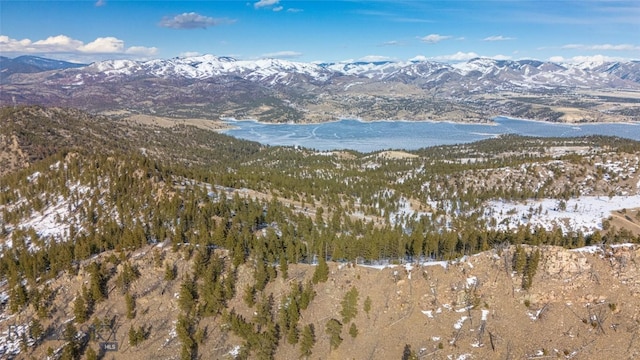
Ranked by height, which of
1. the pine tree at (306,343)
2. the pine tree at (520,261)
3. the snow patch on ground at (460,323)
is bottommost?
the pine tree at (306,343)

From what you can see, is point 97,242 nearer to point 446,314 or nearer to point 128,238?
point 128,238

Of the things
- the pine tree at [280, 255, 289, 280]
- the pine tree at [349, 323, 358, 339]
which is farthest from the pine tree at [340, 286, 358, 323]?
the pine tree at [280, 255, 289, 280]

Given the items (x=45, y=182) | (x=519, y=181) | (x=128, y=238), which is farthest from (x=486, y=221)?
(x=45, y=182)

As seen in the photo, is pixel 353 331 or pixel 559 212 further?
pixel 559 212

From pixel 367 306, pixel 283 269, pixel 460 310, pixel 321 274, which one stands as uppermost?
pixel 321 274

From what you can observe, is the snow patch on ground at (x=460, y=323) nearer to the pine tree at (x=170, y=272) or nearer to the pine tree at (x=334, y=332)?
the pine tree at (x=334, y=332)

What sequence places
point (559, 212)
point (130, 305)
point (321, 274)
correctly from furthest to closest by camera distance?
point (559, 212), point (321, 274), point (130, 305)

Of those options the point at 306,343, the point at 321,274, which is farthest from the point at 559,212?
the point at 306,343

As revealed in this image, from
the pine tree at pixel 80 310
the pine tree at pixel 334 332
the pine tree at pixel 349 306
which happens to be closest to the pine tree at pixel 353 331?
the pine tree at pixel 334 332

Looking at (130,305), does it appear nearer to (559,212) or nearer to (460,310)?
(460,310)

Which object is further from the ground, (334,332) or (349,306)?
(349,306)

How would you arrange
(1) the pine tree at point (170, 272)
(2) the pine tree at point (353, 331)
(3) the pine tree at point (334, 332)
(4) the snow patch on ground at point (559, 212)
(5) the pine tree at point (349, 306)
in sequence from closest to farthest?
1. (3) the pine tree at point (334, 332)
2. (2) the pine tree at point (353, 331)
3. (5) the pine tree at point (349, 306)
4. (1) the pine tree at point (170, 272)
5. (4) the snow patch on ground at point (559, 212)

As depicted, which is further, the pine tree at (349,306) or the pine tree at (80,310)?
the pine tree at (80,310)
